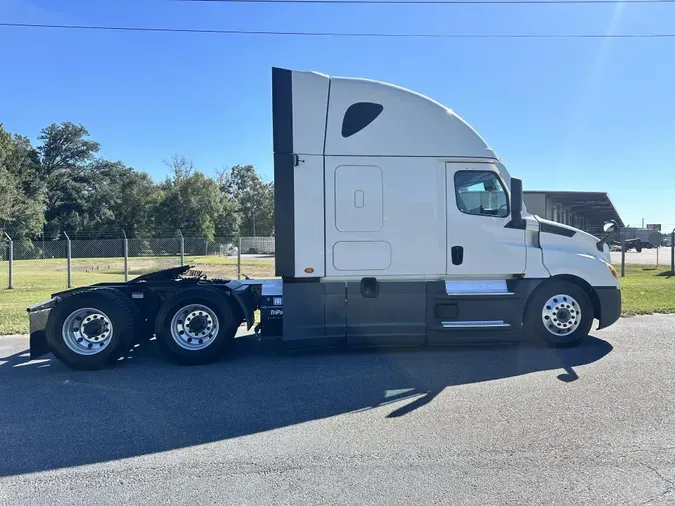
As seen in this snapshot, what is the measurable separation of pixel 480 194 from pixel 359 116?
2.08 m

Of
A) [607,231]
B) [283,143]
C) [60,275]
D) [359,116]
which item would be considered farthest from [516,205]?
[60,275]

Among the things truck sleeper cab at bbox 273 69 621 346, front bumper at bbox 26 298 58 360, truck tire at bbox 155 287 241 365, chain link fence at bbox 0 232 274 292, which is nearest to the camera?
front bumper at bbox 26 298 58 360

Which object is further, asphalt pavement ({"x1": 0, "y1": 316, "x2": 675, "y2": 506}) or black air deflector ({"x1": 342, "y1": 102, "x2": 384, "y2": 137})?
black air deflector ({"x1": 342, "y1": 102, "x2": 384, "y2": 137})

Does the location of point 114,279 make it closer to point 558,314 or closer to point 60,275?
point 60,275

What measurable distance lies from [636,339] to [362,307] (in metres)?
4.46

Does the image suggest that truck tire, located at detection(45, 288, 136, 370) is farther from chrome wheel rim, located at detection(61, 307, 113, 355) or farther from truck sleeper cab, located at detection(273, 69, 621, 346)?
truck sleeper cab, located at detection(273, 69, 621, 346)

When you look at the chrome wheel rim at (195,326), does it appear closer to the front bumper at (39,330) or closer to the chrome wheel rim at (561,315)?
the front bumper at (39,330)

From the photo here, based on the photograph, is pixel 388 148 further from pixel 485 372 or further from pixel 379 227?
pixel 485 372

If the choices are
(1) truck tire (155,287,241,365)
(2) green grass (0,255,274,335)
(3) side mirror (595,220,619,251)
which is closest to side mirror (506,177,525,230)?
(3) side mirror (595,220,619,251)

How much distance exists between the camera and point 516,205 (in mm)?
6664

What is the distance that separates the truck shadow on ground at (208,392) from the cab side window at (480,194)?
208 centimetres

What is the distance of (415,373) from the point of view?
570cm

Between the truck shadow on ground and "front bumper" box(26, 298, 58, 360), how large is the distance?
267mm

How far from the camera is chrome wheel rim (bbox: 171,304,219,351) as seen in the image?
6.25m
